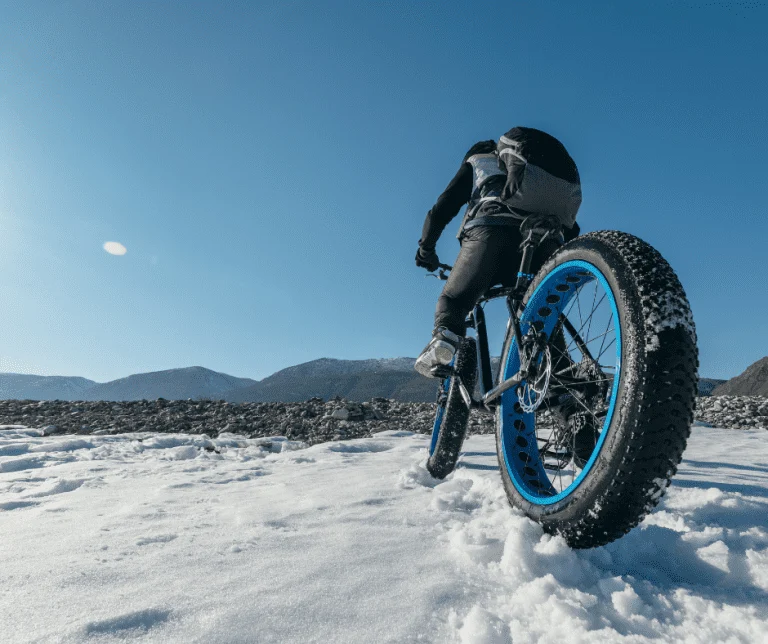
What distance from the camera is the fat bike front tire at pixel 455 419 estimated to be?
10.4ft

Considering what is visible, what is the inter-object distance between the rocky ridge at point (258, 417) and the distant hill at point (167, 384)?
12334 centimetres

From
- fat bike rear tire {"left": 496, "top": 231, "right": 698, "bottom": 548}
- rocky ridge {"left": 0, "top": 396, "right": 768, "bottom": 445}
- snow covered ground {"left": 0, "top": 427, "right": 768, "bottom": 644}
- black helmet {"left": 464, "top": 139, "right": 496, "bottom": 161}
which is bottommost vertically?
snow covered ground {"left": 0, "top": 427, "right": 768, "bottom": 644}

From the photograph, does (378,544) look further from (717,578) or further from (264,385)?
(264,385)

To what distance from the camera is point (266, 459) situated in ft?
13.9

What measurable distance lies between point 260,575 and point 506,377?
180cm

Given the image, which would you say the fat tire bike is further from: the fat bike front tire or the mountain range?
the mountain range

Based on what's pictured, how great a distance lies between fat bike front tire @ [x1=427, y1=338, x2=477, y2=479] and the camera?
316 centimetres

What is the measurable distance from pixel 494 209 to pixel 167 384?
145 m

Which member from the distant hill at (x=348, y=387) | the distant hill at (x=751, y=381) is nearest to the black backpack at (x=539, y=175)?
the distant hill at (x=751, y=381)

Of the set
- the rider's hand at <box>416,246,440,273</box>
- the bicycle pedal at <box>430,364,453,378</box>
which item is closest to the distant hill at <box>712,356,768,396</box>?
the rider's hand at <box>416,246,440,273</box>

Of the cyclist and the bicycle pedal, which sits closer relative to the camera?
the cyclist

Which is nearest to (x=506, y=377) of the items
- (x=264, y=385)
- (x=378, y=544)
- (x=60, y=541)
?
(x=378, y=544)

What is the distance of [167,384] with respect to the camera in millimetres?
130125

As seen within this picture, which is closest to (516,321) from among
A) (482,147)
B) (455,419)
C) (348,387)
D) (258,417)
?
(455,419)
